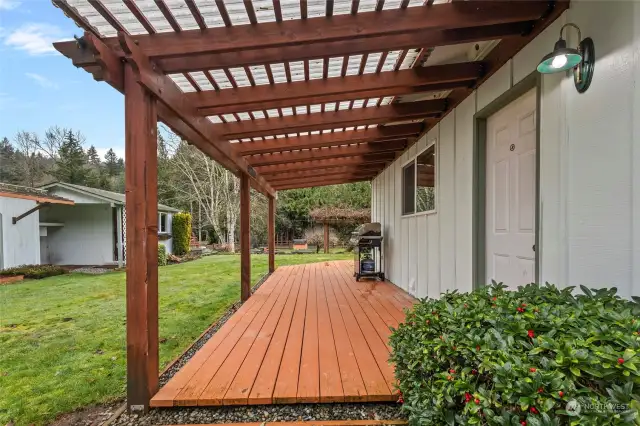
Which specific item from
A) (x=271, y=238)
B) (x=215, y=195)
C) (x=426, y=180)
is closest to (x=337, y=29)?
(x=426, y=180)

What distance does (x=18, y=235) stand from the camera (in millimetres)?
9250

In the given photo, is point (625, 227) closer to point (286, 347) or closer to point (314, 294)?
point (286, 347)

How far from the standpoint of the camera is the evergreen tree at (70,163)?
2225 centimetres

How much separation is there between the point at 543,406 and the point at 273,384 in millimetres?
1678

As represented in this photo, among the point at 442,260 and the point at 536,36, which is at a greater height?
the point at 536,36

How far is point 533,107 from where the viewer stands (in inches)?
96.4

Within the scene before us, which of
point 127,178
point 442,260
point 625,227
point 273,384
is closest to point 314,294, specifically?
point 442,260

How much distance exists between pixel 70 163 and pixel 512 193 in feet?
90.9

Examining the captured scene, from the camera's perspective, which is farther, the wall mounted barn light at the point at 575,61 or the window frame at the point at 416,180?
the window frame at the point at 416,180

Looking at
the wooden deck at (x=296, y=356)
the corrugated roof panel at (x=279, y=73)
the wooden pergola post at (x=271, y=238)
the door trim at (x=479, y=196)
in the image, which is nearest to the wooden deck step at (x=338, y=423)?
the wooden deck at (x=296, y=356)

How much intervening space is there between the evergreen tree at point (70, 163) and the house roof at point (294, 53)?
24.4 meters

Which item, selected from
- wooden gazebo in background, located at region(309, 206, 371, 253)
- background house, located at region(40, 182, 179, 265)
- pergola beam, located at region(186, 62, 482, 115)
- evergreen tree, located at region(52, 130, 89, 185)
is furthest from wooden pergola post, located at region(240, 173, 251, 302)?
evergreen tree, located at region(52, 130, 89, 185)

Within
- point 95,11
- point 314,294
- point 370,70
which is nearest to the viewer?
point 95,11

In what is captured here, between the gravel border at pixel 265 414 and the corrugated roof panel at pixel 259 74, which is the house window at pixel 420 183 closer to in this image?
the corrugated roof panel at pixel 259 74
